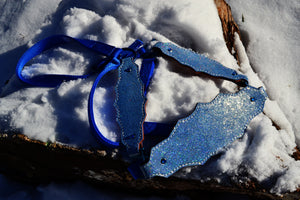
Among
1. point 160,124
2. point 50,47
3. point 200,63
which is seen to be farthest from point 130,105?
point 50,47

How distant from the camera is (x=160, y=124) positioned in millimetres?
1260

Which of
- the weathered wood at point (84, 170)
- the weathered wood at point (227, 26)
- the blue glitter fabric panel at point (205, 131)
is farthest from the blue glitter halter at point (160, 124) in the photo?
the weathered wood at point (227, 26)

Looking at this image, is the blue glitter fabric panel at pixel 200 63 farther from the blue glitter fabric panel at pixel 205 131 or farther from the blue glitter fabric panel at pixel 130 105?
the blue glitter fabric panel at pixel 130 105

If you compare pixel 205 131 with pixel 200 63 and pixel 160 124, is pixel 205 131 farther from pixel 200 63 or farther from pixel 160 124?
pixel 200 63

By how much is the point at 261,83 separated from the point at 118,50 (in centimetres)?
80

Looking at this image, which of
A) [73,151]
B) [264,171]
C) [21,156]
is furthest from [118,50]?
[264,171]

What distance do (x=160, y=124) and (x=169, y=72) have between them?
11.2 inches

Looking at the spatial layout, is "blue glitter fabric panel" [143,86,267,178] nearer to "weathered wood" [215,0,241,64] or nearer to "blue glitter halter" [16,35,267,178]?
"blue glitter halter" [16,35,267,178]

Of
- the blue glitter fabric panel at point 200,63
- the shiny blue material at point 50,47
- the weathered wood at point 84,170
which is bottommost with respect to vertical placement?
the weathered wood at point 84,170

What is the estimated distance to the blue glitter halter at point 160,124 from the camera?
118cm

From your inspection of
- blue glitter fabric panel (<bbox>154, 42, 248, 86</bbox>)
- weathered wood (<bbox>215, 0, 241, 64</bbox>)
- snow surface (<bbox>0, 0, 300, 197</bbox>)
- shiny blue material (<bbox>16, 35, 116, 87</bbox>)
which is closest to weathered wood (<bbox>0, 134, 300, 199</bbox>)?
snow surface (<bbox>0, 0, 300, 197</bbox>)

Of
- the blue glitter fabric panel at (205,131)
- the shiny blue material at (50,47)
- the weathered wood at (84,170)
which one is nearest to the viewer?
the blue glitter fabric panel at (205,131)

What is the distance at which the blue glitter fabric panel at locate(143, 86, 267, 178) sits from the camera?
1.16 metres

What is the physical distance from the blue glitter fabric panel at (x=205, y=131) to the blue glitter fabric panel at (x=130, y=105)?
0.11 meters
